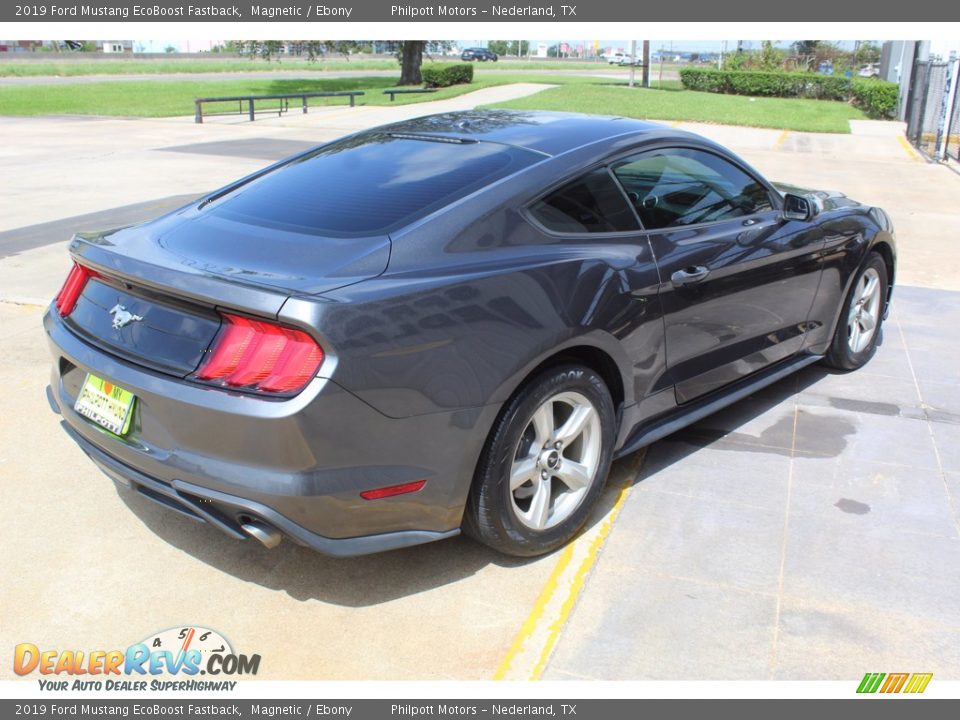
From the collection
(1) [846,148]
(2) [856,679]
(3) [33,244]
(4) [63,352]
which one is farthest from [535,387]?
(1) [846,148]

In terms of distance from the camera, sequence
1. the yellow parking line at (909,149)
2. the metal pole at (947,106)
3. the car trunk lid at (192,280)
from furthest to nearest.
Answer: the yellow parking line at (909,149) → the metal pole at (947,106) → the car trunk lid at (192,280)

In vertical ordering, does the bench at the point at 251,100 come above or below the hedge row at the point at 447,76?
below

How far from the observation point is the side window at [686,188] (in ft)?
12.5

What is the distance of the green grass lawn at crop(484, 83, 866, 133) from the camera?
24.5m

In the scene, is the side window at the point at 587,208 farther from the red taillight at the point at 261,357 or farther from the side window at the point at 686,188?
the red taillight at the point at 261,357

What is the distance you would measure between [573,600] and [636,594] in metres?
0.23

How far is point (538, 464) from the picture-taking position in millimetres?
3311

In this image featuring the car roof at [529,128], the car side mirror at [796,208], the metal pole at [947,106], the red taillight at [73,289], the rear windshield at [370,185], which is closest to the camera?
the rear windshield at [370,185]

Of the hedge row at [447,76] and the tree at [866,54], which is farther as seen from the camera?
the tree at [866,54]

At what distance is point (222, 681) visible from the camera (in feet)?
9.22

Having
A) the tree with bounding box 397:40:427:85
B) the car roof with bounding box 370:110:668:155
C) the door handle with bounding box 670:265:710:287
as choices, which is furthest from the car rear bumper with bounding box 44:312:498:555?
the tree with bounding box 397:40:427:85

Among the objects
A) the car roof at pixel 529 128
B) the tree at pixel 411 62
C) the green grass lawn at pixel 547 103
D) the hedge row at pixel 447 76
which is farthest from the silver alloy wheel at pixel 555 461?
the tree at pixel 411 62

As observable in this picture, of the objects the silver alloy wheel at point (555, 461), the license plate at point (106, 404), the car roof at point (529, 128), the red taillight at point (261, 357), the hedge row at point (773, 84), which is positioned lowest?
the silver alloy wheel at point (555, 461)

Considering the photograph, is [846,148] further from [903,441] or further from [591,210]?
[591,210]
